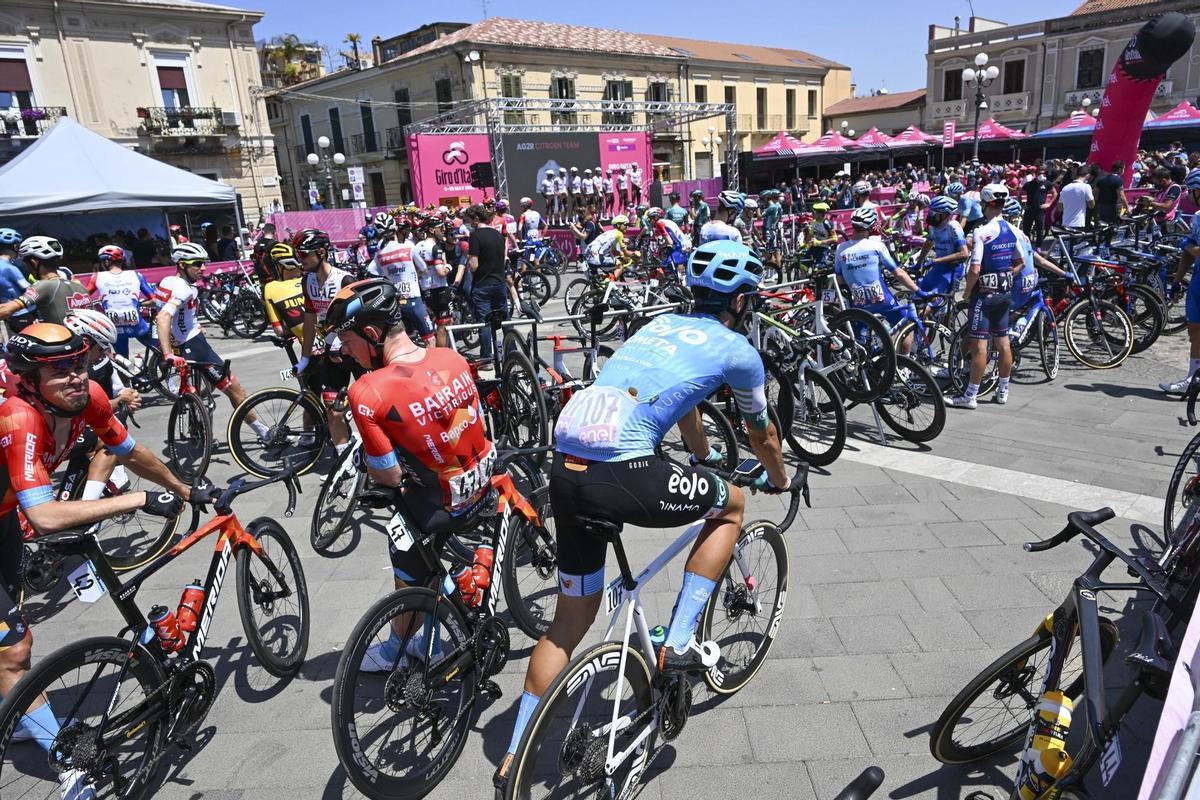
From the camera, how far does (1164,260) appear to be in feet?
29.3

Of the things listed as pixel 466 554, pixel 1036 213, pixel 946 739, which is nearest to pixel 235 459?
pixel 466 554

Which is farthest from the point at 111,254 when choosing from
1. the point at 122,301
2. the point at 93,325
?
the point at 93,325

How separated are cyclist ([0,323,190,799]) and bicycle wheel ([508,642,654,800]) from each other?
5.40 ft

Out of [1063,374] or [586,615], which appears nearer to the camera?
[586,615]

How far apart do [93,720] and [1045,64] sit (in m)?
52.0

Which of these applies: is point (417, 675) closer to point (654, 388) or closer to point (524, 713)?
point (524, 713)

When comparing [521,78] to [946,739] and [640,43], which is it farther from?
[946,739]

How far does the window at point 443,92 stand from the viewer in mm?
37625

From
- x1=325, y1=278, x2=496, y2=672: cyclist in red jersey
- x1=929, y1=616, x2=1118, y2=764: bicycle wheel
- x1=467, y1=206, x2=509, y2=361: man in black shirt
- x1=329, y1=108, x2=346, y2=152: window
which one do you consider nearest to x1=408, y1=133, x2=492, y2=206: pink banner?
x1=467, y1=206, x2=509, y2=361: man in black shirt

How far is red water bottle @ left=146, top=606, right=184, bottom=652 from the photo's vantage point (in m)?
2.84

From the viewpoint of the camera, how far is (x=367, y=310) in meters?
3.13

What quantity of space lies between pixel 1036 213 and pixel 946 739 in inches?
549

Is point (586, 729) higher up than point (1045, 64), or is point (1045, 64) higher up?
point (1045, 64)

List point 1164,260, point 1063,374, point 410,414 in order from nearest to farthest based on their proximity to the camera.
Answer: point 410,414, point 1063,374, point 1164,260
